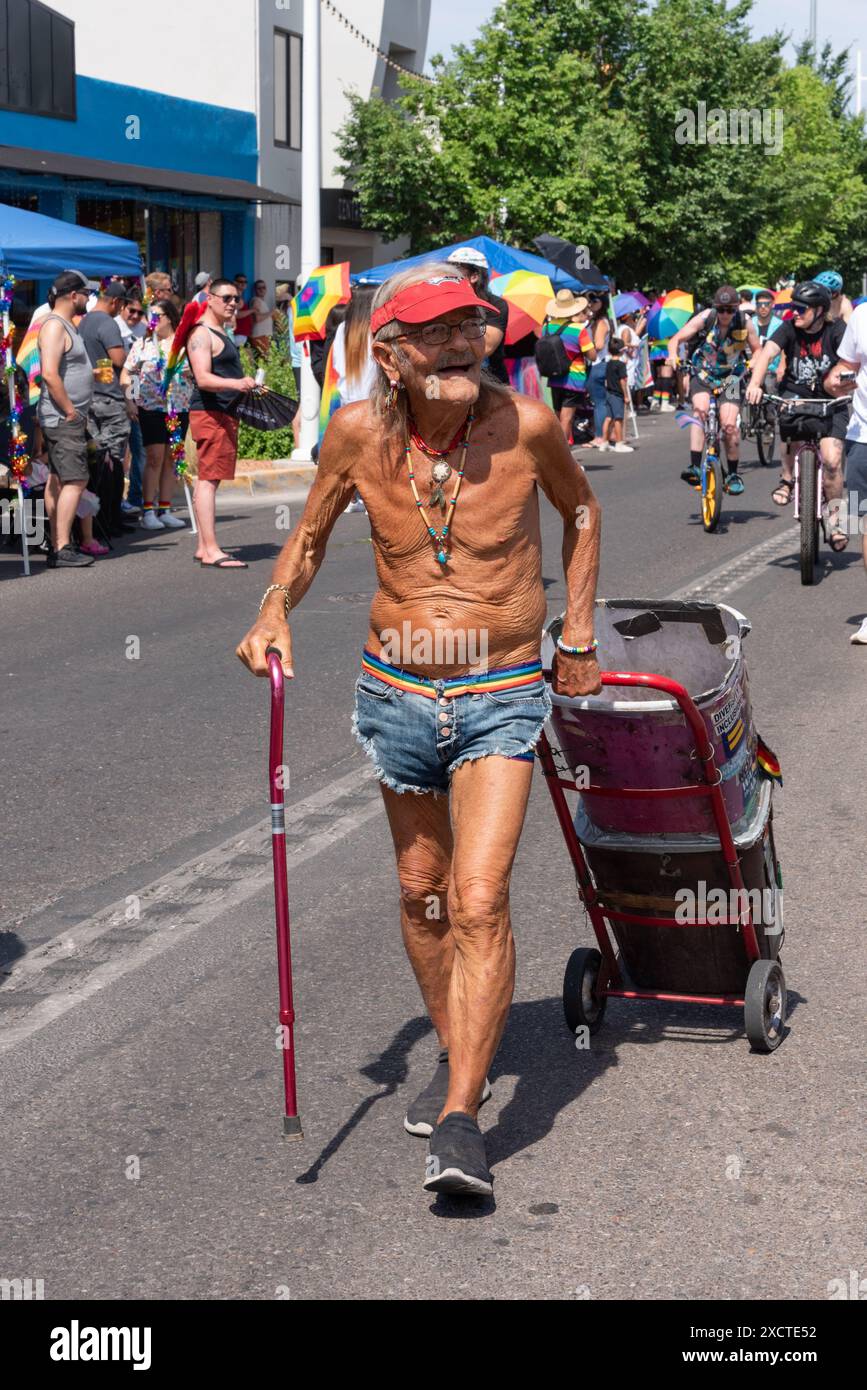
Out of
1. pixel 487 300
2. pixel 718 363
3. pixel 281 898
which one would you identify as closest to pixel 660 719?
pixel 281 898

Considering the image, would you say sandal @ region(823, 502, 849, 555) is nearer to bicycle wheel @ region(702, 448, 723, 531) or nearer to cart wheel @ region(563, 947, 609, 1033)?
bicycle wheel @ region(702, 448, 723, 531)

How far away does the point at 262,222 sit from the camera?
3350 centimetres

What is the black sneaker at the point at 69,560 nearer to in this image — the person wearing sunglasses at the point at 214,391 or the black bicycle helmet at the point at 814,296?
the person wearing sunglasses at the point at 214,391

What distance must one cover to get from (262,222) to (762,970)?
30563 mm

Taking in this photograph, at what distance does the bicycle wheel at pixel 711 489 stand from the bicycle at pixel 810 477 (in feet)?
7.50

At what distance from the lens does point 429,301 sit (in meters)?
3.86

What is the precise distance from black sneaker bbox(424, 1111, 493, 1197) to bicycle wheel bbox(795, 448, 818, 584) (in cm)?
913

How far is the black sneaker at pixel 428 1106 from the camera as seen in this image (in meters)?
4.15

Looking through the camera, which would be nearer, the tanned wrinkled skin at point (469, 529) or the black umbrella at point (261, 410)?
the tanned wrinkled skin at point (469, 529)

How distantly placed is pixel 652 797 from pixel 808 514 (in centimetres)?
850

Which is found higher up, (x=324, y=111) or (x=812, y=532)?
(x=324, y=111)

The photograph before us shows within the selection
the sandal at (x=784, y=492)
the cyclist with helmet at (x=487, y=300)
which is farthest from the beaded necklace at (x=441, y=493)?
the sandal at (x=784, y=492)
